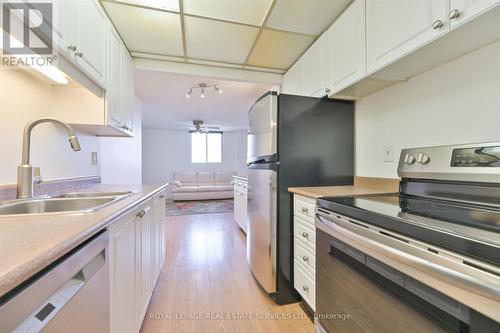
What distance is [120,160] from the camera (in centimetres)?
324

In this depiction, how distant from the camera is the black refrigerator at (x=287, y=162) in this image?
1.68 meters

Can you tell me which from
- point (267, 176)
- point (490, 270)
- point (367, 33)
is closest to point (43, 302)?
point (490, 270)

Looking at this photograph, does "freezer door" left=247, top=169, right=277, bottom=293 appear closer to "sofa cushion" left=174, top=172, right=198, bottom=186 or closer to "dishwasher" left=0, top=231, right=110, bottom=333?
"dishwasher" left=0, top=231, right=110, bottom=333

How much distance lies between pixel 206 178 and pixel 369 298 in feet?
21.7

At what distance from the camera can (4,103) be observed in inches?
44.8

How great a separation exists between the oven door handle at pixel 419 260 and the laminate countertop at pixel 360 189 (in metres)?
0.41

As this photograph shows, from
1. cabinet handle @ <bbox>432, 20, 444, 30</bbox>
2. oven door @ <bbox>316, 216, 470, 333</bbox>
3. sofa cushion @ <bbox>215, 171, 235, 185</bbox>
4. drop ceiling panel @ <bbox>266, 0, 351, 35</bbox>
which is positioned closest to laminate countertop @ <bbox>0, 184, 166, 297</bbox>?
oven door @ <bbox>316, 216, 470, 333</bbox>

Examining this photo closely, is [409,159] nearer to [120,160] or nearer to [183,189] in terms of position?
[120,160]

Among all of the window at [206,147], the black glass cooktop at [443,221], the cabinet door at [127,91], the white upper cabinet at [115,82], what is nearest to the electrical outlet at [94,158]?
the cabinet door at [127,91]

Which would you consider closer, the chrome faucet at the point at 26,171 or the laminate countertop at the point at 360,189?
the chrome faucet at the point at 26,171

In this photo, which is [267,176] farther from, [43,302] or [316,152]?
[43,302]

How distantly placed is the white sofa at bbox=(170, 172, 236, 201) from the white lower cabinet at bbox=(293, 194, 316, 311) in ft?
16.6

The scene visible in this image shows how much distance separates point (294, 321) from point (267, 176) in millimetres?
1020

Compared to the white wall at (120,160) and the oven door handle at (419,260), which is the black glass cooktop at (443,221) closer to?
the oven door handle at (419,260)
